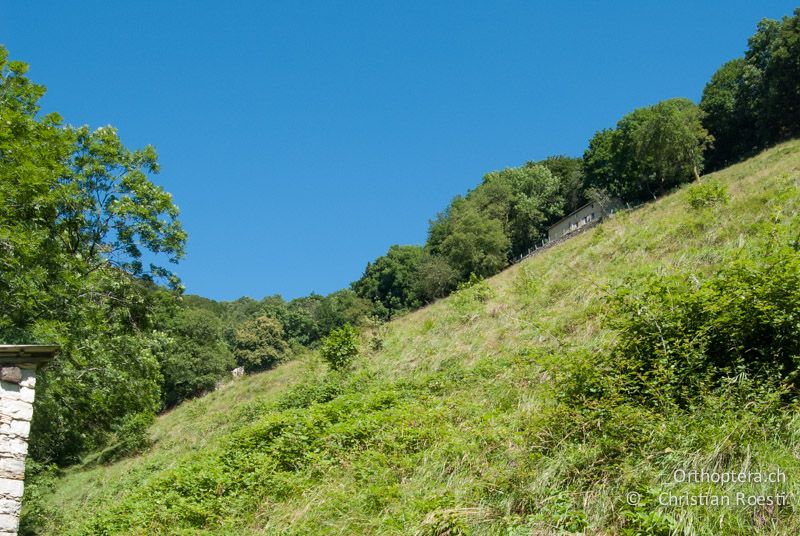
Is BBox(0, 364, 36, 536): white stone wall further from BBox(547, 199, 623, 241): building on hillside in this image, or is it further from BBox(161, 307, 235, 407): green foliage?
BBox(547, 199, 623, 241): building on hillside

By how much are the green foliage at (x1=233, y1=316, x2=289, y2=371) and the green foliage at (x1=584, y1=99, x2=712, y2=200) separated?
3226 cm

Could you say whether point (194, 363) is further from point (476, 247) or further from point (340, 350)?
point (340, 350)

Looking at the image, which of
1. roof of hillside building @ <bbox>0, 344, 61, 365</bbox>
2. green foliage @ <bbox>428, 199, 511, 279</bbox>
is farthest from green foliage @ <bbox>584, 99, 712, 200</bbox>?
roof of hillside building @ <bbox>0, 344, 61, 365</bbox>

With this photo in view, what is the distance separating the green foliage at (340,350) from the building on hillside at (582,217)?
115 feet

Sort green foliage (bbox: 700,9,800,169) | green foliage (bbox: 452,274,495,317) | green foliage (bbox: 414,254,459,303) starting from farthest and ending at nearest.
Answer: green foliage (bbox: 414,254,459,303) → green foliage (bbox: 700,9,800,169) → green foliage (bbox: 452,274,495,317)

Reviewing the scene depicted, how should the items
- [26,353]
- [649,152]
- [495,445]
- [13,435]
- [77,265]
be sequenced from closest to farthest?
[13,435], [26,353], [495,445], [77,265], [649,152]

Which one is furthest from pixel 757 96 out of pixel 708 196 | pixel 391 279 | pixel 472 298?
pixel 472 298

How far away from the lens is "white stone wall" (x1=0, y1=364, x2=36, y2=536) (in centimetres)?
734

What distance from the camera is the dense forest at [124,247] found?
43.7ft

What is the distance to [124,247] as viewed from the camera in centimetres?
1702

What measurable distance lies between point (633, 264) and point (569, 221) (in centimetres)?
4341

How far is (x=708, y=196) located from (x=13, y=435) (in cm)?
1738

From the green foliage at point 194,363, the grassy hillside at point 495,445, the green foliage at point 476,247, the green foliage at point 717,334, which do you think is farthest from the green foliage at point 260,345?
the green foliage at point 717,334

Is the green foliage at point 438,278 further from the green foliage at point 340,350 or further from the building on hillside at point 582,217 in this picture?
the green foliage at point 340,350
